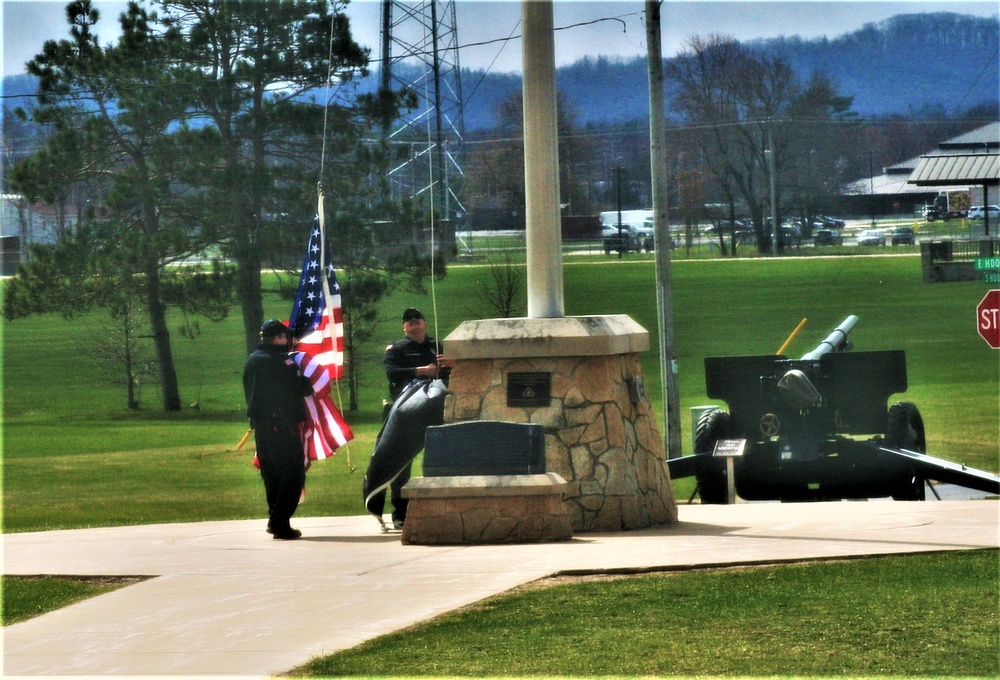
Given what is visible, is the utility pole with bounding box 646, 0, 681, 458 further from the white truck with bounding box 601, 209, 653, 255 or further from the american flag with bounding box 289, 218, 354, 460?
the white truck with bounding box 601, 209, 653, 255

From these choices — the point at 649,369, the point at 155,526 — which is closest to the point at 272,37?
the point at 649,369

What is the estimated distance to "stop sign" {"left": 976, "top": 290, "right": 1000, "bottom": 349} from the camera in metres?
15.2

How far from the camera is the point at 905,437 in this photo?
1419 centimetres

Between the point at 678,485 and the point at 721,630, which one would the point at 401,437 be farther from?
the point at 678,485

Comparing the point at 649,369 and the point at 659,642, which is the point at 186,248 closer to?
the point at 649,369

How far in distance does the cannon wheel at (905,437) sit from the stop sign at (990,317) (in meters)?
1.40

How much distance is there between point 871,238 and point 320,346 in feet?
66.1

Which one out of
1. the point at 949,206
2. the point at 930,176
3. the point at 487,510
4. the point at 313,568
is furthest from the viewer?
the point at 930,176

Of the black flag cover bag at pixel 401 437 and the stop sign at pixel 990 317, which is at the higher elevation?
the stop sign at pixel 990 317

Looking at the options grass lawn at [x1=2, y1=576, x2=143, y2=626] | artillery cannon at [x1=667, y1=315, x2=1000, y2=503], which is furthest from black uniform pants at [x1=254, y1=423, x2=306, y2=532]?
artillery cannon at [x1=667, y1=315, x2=1000, y2=503]

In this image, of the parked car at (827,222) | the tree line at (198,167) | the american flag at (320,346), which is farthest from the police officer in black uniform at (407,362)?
the parked car at (827,222)

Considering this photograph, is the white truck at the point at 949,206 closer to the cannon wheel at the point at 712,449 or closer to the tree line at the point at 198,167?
the tree line at the point at 198,167

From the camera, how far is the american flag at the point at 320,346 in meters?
10.9

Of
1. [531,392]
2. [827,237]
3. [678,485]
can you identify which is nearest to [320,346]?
[531,392]
